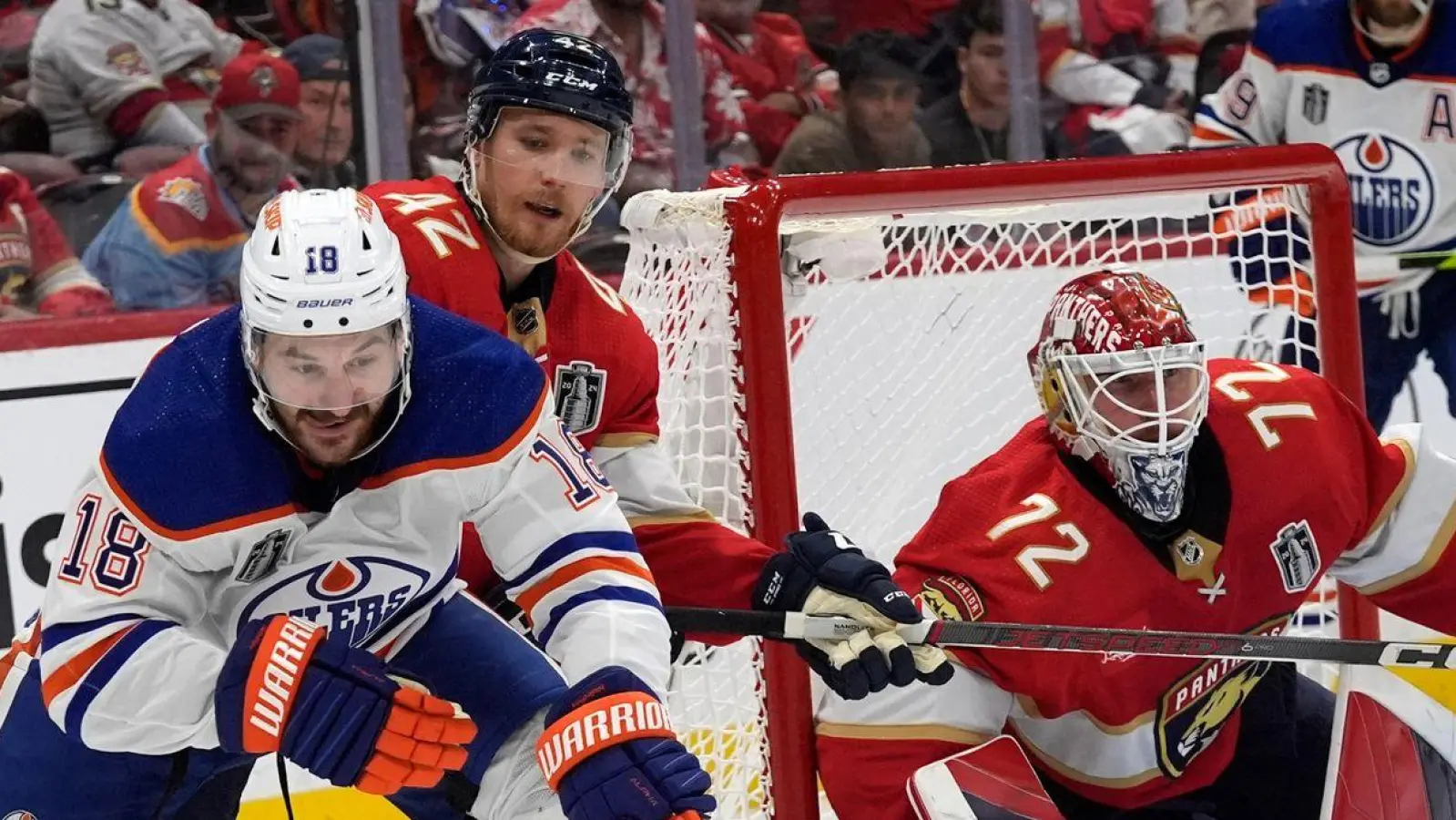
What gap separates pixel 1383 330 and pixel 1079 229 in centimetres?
70

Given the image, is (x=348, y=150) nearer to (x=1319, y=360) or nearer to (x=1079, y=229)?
(x=1079, y=229)

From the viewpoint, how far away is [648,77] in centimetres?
392

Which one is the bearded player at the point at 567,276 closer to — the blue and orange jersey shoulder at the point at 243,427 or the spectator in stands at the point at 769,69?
the blue and orange jersey shoulder at the point at 243,427

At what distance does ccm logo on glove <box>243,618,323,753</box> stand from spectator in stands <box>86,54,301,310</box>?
1.69 metres

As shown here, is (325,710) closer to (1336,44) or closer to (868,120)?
(868,120)

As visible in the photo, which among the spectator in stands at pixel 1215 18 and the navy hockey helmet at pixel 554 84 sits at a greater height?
the navy hockey helmet at pixel 554 84

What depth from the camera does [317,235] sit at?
1.97 metres

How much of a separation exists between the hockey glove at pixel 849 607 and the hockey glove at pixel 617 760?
31 centimetres

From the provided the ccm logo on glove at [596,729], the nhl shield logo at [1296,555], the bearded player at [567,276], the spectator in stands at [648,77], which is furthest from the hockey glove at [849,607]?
the spectator in stands at [648,77]

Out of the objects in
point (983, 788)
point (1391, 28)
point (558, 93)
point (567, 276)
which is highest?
point (558, 93)

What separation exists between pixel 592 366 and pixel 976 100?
185 cm

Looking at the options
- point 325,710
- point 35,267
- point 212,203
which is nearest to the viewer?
point 325,710

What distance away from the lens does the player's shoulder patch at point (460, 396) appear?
2018mm

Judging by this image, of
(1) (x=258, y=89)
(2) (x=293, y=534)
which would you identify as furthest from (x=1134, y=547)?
(1) (x=258, y=89)
